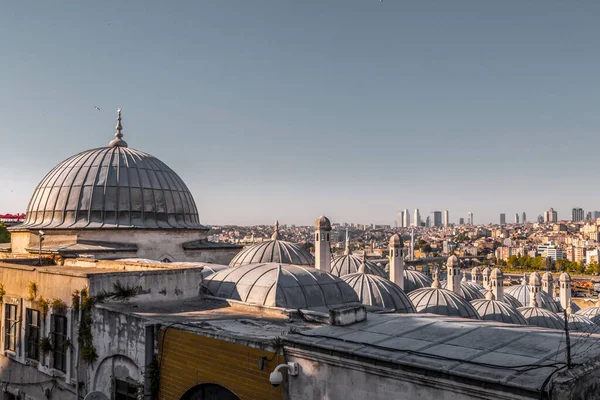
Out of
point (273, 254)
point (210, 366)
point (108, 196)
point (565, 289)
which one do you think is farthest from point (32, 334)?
point (565, 289)

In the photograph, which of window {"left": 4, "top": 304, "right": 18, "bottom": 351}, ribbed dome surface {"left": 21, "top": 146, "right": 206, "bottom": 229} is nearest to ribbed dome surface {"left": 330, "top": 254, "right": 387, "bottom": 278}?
ribbed dome surface {"left": 21, "top": 146, "right": 206, "bottom": 229}

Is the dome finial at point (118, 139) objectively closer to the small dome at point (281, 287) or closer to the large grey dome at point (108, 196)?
the large grey dome at point (108, 196)

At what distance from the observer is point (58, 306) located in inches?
421

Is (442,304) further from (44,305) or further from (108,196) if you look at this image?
(44,305)

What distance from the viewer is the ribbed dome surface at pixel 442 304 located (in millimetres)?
17625

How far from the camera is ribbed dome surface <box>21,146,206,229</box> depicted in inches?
650

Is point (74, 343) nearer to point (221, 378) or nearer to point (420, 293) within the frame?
point (221, 378)

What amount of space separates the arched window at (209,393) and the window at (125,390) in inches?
57.3

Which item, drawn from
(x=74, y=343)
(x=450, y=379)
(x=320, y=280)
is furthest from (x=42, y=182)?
(x=450, y=379)

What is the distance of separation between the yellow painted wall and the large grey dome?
907 cm

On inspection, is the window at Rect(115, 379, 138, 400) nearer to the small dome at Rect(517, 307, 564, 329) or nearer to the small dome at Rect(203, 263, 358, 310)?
the small dome at Rect(203, 263, 358, 310)

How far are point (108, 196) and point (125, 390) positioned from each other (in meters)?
9.00

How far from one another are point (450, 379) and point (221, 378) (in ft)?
12.3

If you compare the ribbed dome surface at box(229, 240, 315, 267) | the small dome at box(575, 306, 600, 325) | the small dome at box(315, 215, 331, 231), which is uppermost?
the small dome at box(315, 215, 331, 231)
